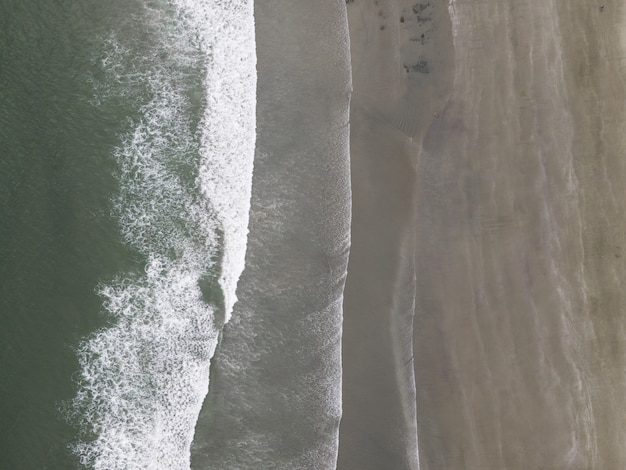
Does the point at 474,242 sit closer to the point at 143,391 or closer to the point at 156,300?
the point at 156,300

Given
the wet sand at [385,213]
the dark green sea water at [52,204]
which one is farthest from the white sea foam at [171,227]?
the wet sand at [385,213]

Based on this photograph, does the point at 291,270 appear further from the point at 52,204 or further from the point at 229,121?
the point at 52,204

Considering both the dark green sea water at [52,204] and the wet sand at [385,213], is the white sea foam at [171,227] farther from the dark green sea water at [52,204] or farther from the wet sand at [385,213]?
the wet sand at [385,213]

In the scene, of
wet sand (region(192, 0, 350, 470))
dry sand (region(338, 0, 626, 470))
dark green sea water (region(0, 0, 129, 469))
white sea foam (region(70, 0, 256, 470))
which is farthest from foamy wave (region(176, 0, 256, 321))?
dry sand (region(338, 0, 626, 470))

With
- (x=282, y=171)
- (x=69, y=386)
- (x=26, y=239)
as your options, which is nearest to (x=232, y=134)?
(x=282, y=171)

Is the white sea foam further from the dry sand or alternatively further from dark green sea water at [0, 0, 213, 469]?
the dry sand

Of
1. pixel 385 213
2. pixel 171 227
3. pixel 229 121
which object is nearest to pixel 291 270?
pixel 385 213

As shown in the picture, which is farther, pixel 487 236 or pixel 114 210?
pixel 114 210
